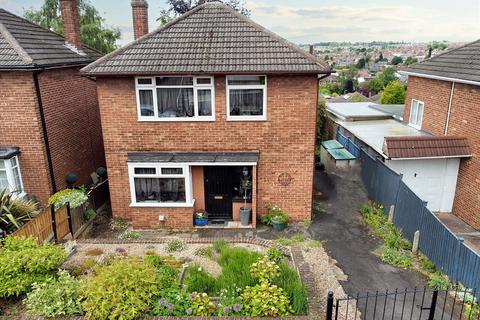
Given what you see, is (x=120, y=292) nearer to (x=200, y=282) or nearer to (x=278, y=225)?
(x=200, y=282)

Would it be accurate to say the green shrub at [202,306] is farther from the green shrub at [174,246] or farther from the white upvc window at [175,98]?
the white upvc window at [175,98]

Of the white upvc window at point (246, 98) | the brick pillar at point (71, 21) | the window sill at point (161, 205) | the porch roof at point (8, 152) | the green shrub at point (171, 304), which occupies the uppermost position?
the brick pillar at point (71, 21)

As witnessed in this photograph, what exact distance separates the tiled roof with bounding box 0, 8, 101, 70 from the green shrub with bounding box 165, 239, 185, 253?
7.02 metres

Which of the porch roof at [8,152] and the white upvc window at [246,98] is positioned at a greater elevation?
the white upvc window at [246,98]

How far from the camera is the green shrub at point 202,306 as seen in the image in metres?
6.68

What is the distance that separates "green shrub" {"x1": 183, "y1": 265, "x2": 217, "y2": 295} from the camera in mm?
7422

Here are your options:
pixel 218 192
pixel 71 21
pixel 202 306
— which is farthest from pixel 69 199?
pixel 71 21

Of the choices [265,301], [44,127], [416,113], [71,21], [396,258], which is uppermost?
[71,21]

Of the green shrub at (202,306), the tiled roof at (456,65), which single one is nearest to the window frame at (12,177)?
the green shrub at (202,306)

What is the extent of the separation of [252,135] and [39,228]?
6.88 meters

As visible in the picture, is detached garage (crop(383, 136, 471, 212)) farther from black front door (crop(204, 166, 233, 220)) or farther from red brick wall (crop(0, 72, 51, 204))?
red brick wall (crop(0, 72, 51, 204))

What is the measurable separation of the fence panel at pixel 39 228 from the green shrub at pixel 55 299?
2711 mm

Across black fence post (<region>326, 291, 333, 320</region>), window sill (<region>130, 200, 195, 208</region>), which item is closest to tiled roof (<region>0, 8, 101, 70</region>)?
window sill (<region>130, 200, 195, 208</region>)

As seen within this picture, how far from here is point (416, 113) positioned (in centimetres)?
1758
